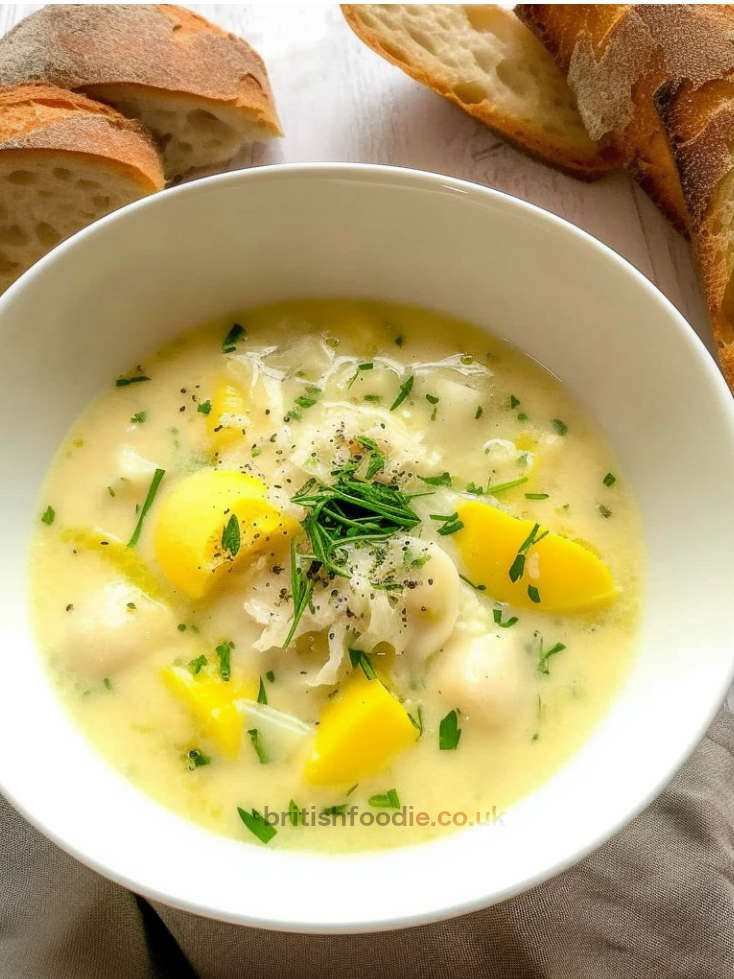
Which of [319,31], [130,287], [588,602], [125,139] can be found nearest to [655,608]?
[588,602]

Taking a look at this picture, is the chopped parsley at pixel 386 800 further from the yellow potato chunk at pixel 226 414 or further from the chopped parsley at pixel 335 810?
the yellow potato chunk at pixel 226 414

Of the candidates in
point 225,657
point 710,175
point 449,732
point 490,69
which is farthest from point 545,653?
point 490,69

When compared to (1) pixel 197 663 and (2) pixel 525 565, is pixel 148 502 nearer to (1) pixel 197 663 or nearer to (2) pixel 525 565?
(1) pixel 197 663

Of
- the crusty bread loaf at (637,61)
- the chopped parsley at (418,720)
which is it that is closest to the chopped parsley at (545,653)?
the chopped parsley at (418,720)

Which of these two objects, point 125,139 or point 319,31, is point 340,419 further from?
point 319,31

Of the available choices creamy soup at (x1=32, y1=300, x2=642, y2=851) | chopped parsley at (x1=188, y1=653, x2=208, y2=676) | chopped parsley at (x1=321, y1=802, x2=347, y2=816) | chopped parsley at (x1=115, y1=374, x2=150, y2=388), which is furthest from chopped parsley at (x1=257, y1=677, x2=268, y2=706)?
chopped parsley at (x1=115, y1=374, x2=150, y2=388)

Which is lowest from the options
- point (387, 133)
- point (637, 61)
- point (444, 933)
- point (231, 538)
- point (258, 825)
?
point (444, 933)

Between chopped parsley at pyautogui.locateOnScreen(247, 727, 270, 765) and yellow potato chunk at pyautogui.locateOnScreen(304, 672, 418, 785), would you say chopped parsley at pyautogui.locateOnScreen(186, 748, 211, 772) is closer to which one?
chopped parsley at pyautogui.locateOnScreen(247, 727, 270, 765)
